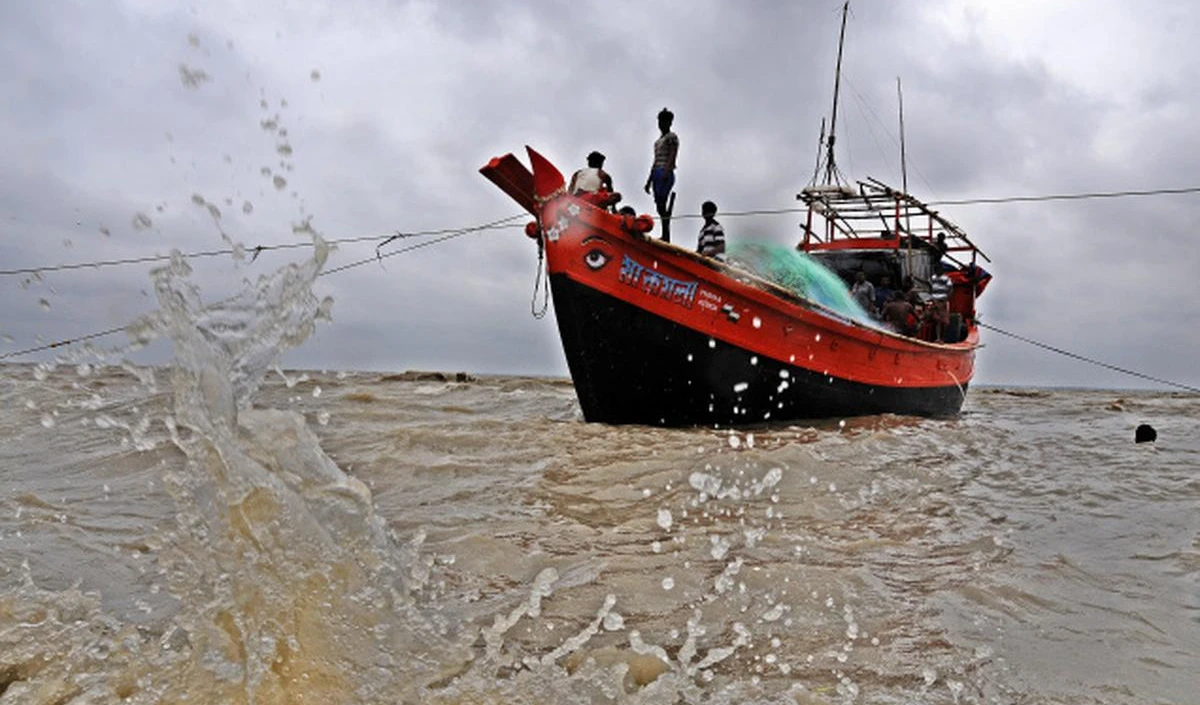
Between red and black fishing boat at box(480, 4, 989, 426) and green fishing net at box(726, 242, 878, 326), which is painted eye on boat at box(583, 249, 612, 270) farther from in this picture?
green fishing net at box(726, 242, 878, 326)

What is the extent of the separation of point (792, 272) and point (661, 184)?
2368 mm

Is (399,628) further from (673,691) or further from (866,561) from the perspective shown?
(866,561)

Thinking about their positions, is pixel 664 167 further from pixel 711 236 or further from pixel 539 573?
pixel 539 573

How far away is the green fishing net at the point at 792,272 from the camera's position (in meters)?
9.96

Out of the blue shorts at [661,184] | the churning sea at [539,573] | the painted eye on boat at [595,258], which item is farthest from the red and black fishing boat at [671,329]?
the churning sea at [539,573]

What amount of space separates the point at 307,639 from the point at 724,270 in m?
6.26

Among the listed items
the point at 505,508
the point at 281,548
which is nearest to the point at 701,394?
the point at 505,508

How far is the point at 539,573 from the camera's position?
332 centimetres

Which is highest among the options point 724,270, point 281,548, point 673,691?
point 724,270

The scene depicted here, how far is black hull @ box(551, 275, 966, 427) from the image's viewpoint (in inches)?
316

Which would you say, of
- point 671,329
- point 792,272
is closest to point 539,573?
point 671,329

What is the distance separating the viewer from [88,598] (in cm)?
289

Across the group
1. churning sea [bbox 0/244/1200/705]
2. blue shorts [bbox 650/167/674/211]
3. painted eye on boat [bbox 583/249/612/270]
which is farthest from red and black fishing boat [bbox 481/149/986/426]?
churning sea [bbox 0/244/1200/705]

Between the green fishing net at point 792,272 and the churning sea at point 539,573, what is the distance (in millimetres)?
4194
